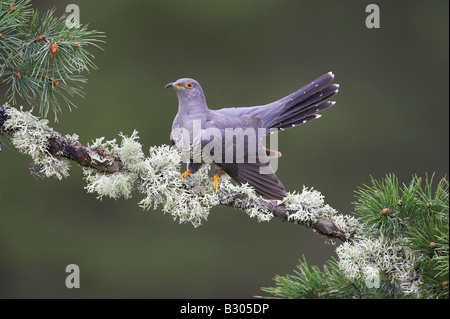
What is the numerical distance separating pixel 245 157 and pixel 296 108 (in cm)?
24

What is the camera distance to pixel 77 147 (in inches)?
36.7

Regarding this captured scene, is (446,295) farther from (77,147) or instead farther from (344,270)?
(77,147)

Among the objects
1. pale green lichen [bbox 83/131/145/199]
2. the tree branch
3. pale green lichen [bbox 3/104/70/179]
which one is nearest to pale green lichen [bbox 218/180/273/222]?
the tree branch

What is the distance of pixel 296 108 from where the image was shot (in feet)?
4.55

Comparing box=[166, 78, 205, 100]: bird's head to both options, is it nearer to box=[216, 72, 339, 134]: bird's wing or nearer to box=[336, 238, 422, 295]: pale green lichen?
box=[216, 72, 339, 134]: bird's wing

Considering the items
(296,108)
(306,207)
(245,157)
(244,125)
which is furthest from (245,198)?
(296,108)

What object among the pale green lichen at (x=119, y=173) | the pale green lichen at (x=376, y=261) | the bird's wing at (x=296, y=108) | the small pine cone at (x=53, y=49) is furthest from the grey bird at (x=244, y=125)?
the small pine cone at (x=53, y=49)

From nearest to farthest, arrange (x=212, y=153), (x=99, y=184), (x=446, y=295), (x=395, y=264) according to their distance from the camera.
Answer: (x=446, y=295) → (x=395, y=264) → (x=99, y=184) → (x=212, y=153)

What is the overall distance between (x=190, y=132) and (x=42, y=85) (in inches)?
16.9

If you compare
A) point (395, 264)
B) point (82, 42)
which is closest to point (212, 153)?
point (82, 42)

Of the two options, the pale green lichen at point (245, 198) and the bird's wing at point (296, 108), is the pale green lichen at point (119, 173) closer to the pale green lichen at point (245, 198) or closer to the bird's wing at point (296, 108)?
the pale green lichen at point (245, 198)

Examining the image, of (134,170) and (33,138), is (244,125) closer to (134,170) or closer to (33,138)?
(134,170)

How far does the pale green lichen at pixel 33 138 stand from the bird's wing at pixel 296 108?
0.55 metres

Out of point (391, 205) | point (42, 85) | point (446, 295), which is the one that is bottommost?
point (446, 295)
